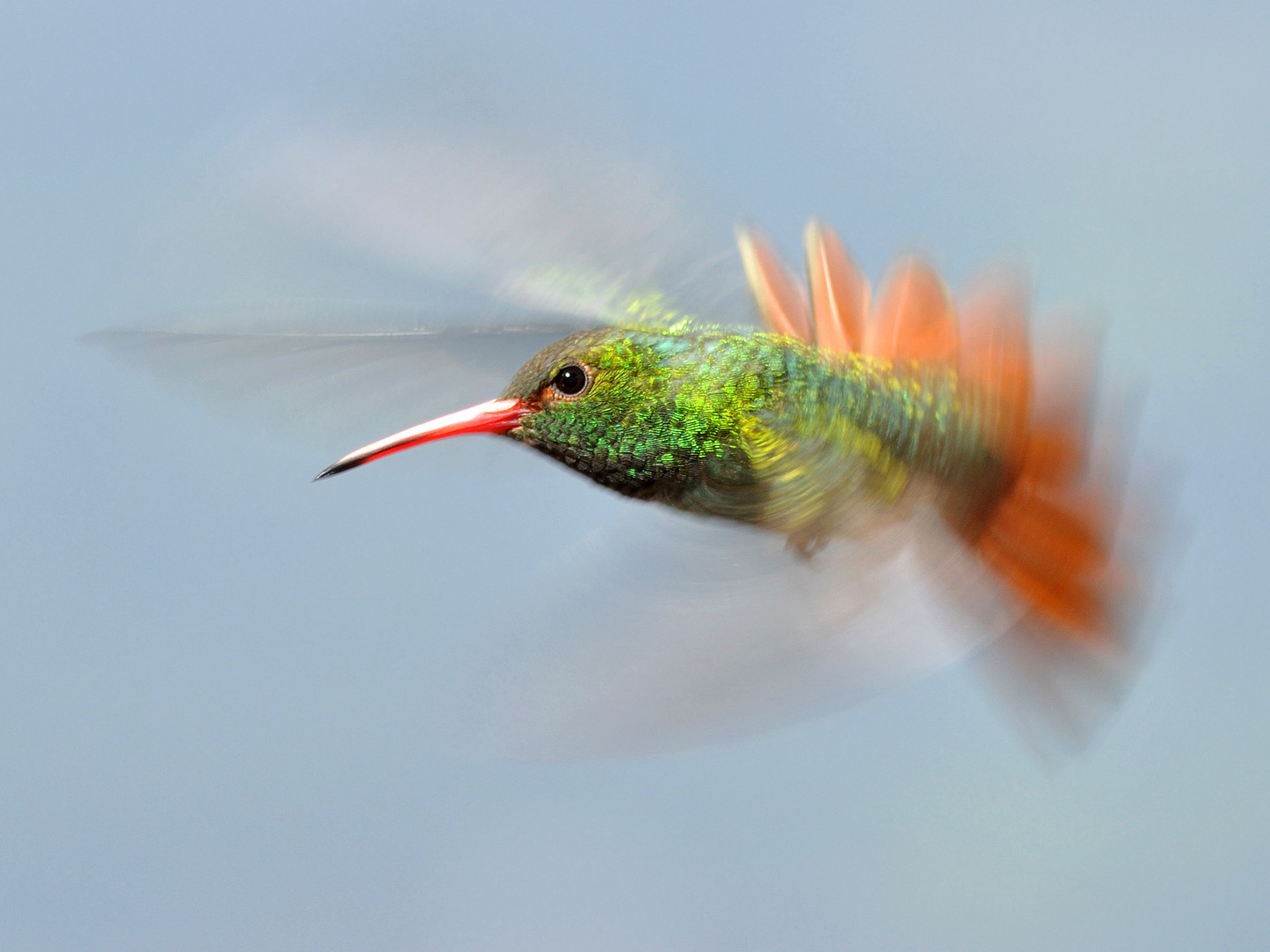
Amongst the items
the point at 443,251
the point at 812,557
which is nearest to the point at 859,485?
the point at 812,557

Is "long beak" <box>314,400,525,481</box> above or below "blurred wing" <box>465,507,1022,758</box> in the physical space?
above

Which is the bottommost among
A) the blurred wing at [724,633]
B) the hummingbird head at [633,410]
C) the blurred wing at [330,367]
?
the blurred wing at [724,633]

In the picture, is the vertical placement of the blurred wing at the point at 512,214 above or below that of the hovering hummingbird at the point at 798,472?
above

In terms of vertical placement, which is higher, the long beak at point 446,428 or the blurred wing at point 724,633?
the long beak at point 446,428

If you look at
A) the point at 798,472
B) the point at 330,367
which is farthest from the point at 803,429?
the point at 330,367

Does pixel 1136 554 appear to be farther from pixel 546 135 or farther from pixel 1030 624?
pixel 546 135

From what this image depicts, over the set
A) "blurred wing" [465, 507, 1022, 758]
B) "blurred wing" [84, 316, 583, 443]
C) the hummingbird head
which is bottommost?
"blurred wing" [465, 507, 1022, 758]
